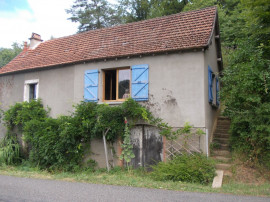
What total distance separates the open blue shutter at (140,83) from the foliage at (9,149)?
21.8ft

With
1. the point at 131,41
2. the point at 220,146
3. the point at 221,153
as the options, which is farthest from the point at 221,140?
Answer: the point at 131,41

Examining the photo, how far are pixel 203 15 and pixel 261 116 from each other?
16.7ft

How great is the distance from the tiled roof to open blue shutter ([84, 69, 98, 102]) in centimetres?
65

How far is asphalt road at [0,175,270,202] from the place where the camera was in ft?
19.3

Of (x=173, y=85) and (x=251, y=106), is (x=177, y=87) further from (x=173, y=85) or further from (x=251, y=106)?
(x=251, y=106)

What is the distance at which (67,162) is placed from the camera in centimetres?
1070

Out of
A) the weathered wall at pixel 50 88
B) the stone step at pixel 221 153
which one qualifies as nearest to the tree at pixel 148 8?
the weathered wall at pixel 50 88

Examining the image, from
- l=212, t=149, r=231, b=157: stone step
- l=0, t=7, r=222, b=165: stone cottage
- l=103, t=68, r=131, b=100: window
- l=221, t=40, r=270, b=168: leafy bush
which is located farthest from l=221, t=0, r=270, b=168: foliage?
l=103, t=68, r=131, b=100: window

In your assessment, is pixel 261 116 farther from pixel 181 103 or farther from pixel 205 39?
pixel 205 39

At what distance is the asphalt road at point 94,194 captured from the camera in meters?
5.87

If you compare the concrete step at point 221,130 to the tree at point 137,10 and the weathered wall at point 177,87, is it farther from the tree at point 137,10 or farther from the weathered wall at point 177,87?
the tree at point 137,10

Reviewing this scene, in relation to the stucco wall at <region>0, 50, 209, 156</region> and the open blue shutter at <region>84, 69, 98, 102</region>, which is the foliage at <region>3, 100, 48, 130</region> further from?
the open blue shutter at <region>84, 69, 98, 102</region>

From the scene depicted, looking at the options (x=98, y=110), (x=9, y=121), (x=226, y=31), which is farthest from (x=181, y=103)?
(x=226, y=31)

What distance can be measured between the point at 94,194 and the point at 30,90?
29.1 ft
